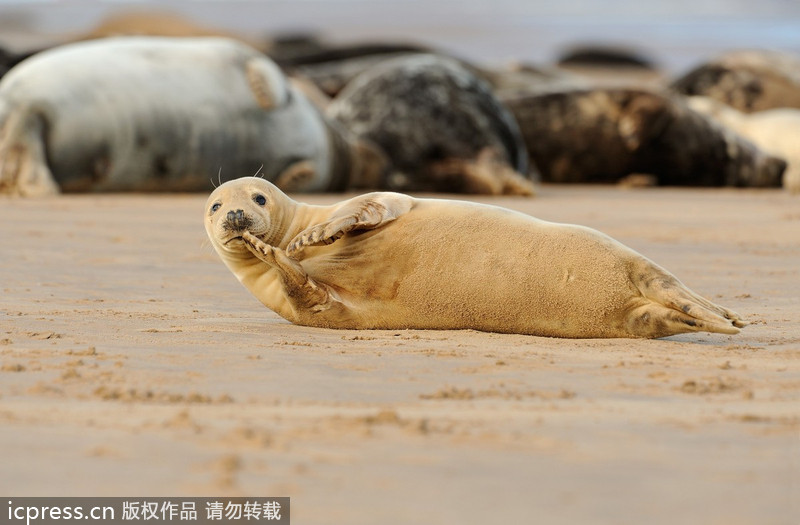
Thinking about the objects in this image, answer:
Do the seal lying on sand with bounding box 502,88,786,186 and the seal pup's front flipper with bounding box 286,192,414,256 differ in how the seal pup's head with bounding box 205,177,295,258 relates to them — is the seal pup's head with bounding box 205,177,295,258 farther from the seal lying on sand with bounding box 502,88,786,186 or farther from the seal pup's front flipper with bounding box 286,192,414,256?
the seal lying on sand with bounding box 502,88,786,186

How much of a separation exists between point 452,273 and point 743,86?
16023mm

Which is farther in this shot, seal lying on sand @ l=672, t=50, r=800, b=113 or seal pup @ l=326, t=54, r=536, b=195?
seal lying on sand @ l=672, t=50, r=800, b=113

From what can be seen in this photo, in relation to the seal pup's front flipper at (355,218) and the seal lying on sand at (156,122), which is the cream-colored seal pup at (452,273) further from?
the seal lying on sand at (156,122)

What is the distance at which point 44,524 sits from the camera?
186 cm

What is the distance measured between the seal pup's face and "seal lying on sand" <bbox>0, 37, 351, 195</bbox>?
497 cm

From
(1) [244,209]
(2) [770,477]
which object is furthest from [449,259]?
(2) [770,477]

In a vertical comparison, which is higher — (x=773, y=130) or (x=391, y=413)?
(x=391, y=413)

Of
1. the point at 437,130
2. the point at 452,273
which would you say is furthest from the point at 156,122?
the point at 452,273

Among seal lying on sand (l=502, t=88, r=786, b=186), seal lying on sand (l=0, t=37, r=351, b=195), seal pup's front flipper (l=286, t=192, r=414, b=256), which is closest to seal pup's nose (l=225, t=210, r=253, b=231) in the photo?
seal pup's front flipper (l=286, t=192, r=414, b=256)

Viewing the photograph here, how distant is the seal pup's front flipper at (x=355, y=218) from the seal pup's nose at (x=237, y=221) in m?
0.16

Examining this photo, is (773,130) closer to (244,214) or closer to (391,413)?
(244,214)

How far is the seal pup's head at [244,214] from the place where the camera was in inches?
156

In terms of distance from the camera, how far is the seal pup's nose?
3.96 m

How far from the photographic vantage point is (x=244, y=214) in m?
3.98
